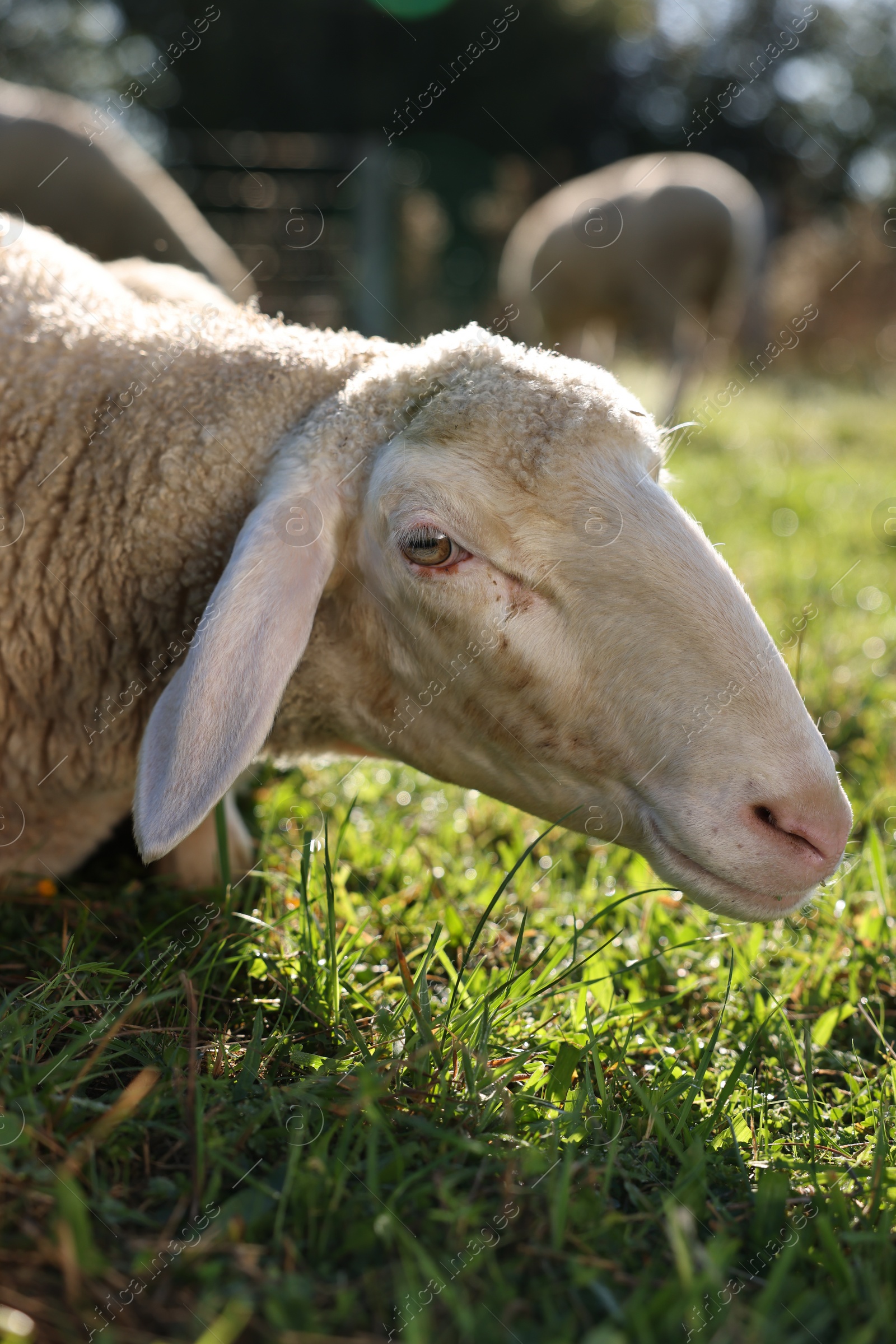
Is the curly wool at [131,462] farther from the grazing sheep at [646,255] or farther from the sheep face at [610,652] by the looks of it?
the grazing sheep at [646,255]

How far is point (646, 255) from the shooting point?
9.75 metres

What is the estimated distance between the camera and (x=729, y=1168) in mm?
1629

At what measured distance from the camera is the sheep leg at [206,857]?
2676mm

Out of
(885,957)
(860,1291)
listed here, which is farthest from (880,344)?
(860,1291)

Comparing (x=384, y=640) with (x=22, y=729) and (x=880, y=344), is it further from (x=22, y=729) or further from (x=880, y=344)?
(x=880, y=344)

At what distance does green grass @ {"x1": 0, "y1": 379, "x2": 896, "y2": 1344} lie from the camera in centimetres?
124

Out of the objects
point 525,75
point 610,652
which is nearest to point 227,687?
point 610,652

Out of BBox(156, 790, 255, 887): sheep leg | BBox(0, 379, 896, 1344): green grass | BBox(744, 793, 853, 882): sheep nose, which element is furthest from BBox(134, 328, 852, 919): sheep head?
BBox(156, 790, 255, 887): sheep leg

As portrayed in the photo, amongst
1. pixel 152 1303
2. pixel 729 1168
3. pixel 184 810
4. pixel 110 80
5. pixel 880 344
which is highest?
pixel 110 80

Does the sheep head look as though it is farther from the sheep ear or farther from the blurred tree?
the blurred tree

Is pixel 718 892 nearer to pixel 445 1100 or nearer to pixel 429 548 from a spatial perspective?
→ pixel 445 1100

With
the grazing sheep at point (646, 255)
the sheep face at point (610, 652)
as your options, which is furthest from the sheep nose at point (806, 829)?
the grazing sheep at point (646, 255)

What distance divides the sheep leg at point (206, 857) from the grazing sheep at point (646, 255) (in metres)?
7.57

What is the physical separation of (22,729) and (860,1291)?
192 centimetres
